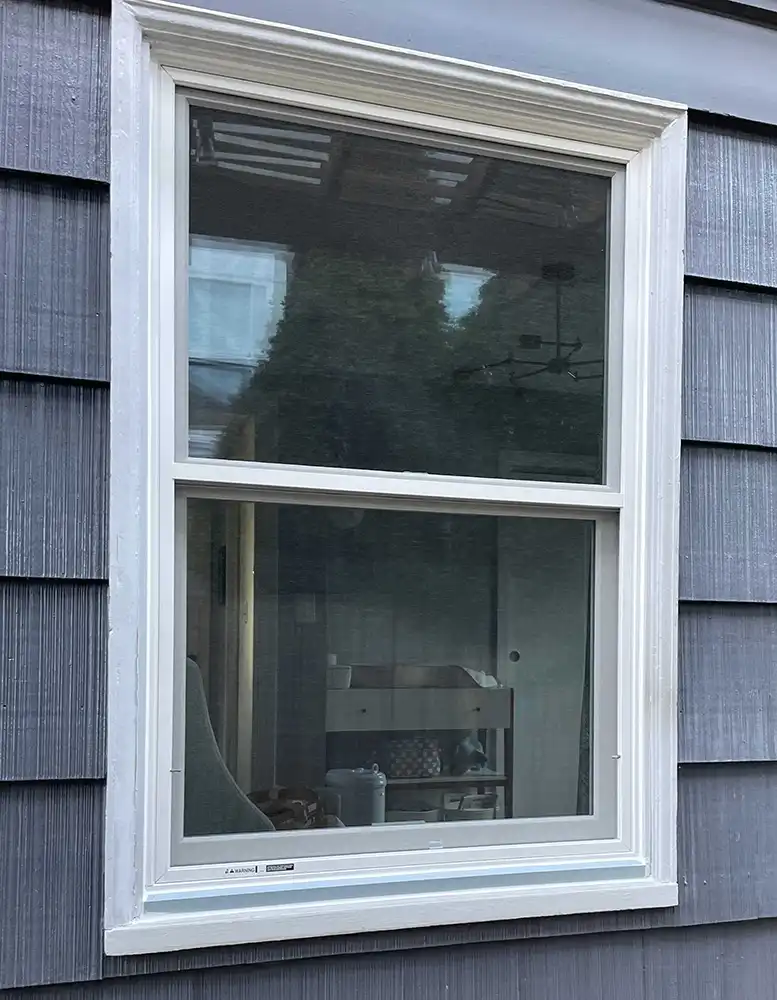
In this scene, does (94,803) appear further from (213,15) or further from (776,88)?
(776,88)

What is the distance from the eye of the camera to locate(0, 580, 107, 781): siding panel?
108cm

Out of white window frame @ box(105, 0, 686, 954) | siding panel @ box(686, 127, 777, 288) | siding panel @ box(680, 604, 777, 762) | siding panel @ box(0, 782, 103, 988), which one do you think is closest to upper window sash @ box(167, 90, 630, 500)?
white window frame @ box(105, 0, 686, 954)

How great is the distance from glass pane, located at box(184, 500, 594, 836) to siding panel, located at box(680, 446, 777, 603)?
162 mm

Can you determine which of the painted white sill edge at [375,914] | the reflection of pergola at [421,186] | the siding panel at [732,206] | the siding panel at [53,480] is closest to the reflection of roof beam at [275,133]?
the reflection of pergola at [421,186]

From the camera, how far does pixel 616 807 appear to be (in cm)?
133

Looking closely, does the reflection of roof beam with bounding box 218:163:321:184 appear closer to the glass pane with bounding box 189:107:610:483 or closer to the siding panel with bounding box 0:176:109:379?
the glass pane with bounding box 189:107:610:483

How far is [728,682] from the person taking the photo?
1.38 meters

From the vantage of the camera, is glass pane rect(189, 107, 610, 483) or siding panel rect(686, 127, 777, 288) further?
siding panel rect(686, 127, 777, 288)

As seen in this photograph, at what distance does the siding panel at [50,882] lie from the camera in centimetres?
107

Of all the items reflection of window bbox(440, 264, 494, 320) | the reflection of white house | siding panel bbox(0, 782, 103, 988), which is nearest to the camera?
siding panel bbox(0, 782, 103, 988)

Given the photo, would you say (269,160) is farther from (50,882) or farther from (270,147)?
(50,882)

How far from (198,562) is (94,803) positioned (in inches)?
12.3

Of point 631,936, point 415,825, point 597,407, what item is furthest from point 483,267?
point 631,936

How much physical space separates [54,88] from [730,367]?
102cm
